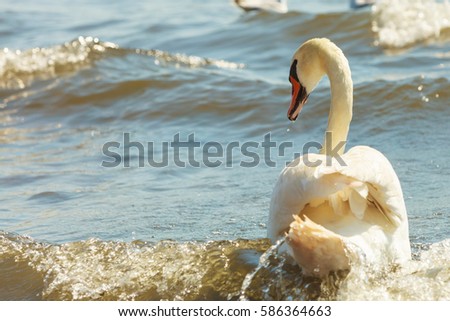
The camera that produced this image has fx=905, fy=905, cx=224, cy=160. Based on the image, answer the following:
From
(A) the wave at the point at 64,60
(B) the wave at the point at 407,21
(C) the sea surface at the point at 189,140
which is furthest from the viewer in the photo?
(B) the wave at the point at 407,21

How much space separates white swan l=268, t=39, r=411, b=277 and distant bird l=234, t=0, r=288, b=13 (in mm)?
10197

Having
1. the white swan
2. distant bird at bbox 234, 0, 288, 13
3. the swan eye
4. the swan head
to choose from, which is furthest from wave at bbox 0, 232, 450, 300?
distant bird at bbox 234, 0, 288, 13

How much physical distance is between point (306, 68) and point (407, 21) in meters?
8.12

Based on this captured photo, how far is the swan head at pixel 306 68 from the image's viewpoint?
6.04 m

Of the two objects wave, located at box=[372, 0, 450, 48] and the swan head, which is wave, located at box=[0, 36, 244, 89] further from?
the swan head

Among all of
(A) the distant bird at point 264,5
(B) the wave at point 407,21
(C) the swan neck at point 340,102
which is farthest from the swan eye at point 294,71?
(A) the distant bird at point 264,5

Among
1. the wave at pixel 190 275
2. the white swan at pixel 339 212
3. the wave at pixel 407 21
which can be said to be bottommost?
the wave at pixel 190 275

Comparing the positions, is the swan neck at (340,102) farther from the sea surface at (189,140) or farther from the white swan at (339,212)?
the sea surface at (189,140)

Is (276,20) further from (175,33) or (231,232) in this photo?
(231,232)

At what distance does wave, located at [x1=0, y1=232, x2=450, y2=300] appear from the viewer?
5.27m

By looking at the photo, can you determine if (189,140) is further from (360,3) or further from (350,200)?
(360,3)

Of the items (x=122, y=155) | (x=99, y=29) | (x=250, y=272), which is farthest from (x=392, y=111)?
(x=99, y=29)

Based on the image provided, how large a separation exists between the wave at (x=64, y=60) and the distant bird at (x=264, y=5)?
2640 millimetres

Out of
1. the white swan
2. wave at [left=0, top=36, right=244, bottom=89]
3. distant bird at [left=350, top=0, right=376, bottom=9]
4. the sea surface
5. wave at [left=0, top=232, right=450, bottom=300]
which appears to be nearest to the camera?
the white swan
